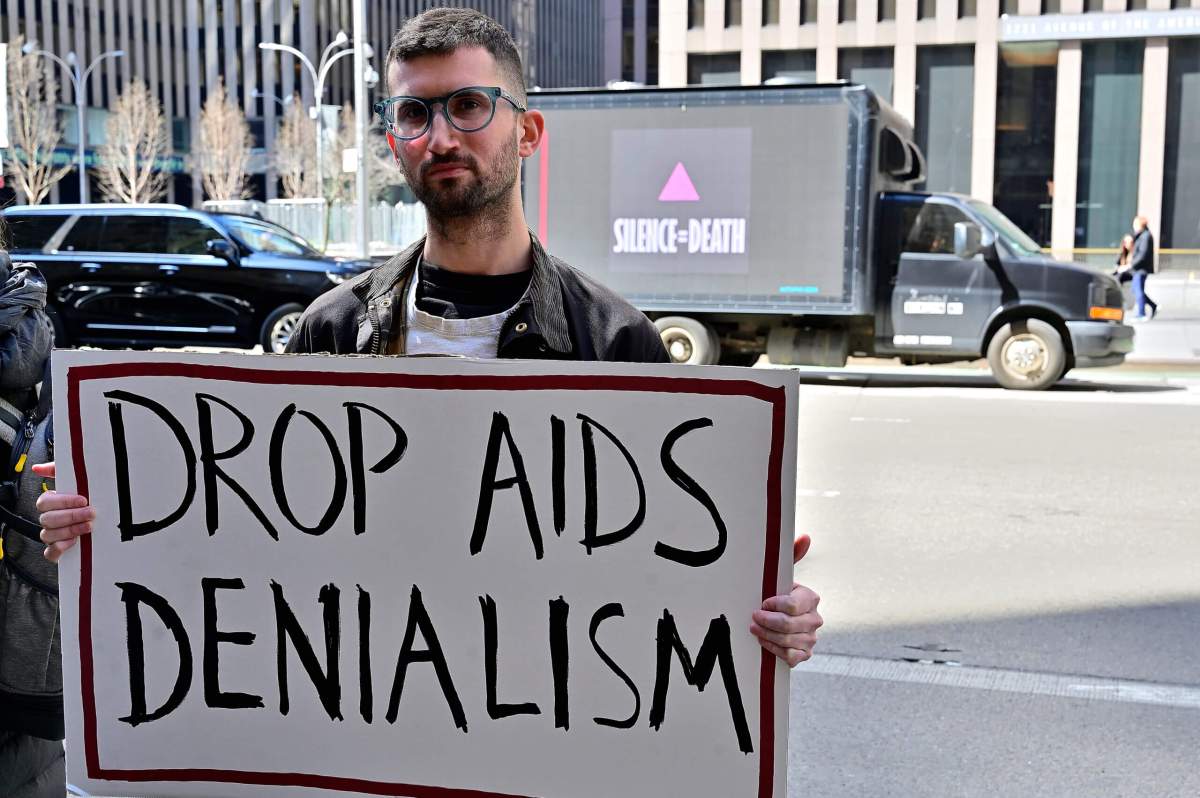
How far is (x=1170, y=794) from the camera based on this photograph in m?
4.10

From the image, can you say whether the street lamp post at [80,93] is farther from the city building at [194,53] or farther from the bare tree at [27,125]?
the city building at [194,53]

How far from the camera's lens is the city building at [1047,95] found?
38531 mm

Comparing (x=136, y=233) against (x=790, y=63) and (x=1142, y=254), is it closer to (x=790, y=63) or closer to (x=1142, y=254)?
(x=1142, y=254)

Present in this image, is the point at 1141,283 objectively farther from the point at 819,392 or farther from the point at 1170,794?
the point at 1170,794

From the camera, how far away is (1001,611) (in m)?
5.99

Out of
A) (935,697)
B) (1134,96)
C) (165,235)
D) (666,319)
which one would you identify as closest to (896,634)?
(935,697)

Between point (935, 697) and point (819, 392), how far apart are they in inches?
366

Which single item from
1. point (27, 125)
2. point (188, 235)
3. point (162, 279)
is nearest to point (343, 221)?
point (27, 125)

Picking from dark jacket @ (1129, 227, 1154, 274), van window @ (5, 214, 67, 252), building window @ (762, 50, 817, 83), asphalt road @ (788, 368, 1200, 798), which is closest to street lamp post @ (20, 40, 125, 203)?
building window @ (762, 50, 817, 83)

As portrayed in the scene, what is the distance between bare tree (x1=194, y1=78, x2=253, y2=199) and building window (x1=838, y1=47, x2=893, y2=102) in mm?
30846

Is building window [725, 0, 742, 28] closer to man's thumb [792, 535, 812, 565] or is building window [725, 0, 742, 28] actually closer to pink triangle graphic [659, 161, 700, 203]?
pink triangle graphic [659, 161, 700, 203]

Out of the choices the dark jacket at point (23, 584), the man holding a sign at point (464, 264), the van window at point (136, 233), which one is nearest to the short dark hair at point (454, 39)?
the man holding a sign at point (464, 264)

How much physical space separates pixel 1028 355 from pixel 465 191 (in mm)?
12602

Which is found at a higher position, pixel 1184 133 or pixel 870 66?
pixel 870 66
